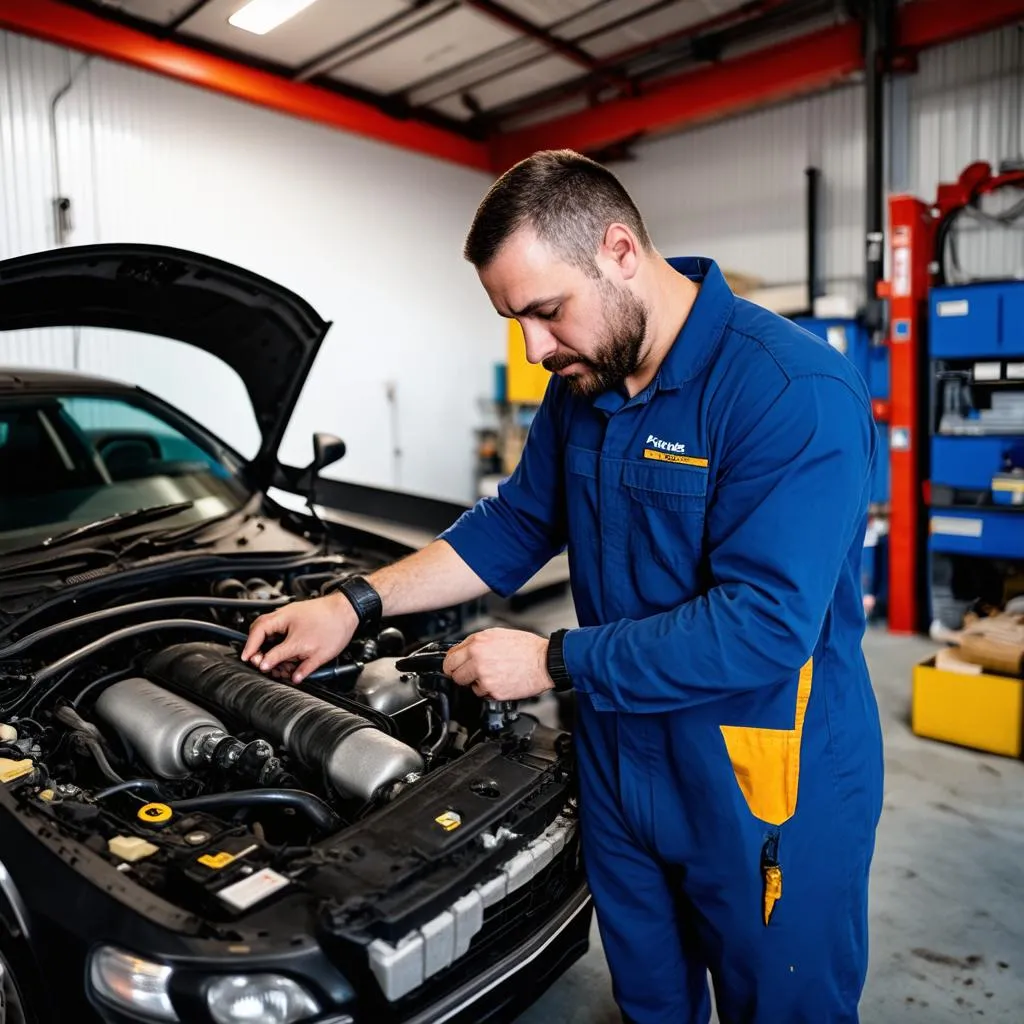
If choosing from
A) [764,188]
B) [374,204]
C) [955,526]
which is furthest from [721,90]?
[955,526]

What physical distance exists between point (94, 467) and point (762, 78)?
4743 mm

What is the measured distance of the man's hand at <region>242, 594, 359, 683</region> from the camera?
1654 millimetres

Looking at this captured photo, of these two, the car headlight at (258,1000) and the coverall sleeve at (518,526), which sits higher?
the coverall sleeve at (518,526)

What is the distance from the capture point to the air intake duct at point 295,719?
147 centimetres

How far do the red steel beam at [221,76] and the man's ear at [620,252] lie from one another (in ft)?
14.9

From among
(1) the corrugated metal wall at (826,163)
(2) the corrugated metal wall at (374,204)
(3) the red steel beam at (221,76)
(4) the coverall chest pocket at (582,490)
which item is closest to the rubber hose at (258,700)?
(4) the coverall chest pocket at (582,490)

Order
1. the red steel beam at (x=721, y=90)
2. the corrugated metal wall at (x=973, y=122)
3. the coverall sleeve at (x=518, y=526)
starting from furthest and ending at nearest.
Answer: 1. the red steel beam at (x=721, y=90)
2. the corrugated metal wall at (x=973, y=122)
3. the coverall sleeve at (x=518, y=526)

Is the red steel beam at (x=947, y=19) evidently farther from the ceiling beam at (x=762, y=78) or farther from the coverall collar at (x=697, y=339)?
the coverall collar at (x=697, y=339)

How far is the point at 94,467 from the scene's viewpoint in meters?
2.47

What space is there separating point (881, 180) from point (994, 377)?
1481 millimetres

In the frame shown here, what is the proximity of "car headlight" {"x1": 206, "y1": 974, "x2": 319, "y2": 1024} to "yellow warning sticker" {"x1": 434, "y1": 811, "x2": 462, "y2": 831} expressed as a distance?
288mm

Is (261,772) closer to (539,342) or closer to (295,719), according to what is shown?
(295,719)

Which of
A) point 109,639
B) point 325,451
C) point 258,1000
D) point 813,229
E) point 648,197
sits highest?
point 648,197

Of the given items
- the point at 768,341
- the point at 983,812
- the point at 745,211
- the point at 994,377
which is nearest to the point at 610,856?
the point at 768,341
